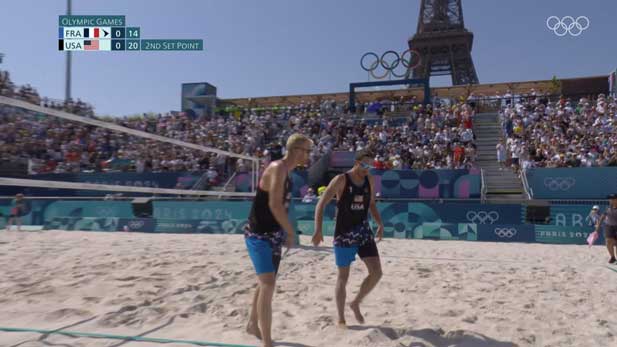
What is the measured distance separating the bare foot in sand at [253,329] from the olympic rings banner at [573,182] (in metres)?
12.6

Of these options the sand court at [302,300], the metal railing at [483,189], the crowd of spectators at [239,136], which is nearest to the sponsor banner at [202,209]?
the crowd of spectators at [239,136]

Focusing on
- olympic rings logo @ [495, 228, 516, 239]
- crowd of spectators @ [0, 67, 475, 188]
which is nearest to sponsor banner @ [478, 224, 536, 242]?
olympic rings logo @ [495, 228, 516, 239]

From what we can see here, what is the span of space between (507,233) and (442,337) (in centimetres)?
876

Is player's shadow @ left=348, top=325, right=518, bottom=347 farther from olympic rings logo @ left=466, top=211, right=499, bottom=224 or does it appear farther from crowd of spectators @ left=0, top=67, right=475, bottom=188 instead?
crowd of spectators @ left=0, top=67, right=475, bottom=188

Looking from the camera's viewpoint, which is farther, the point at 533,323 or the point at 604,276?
the point at 604,276

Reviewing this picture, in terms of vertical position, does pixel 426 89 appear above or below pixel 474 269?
above

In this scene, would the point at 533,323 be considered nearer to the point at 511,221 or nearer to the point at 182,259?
the point at 182,259

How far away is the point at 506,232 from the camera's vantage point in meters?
11.2

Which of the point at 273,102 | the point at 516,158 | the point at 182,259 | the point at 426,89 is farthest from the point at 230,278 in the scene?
the point at 273,102

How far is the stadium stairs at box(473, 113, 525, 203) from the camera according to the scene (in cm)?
1429

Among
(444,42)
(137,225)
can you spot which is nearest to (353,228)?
(137,225)

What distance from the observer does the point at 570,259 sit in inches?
308

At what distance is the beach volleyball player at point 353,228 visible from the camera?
3682mm

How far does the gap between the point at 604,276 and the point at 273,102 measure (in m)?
19.8
